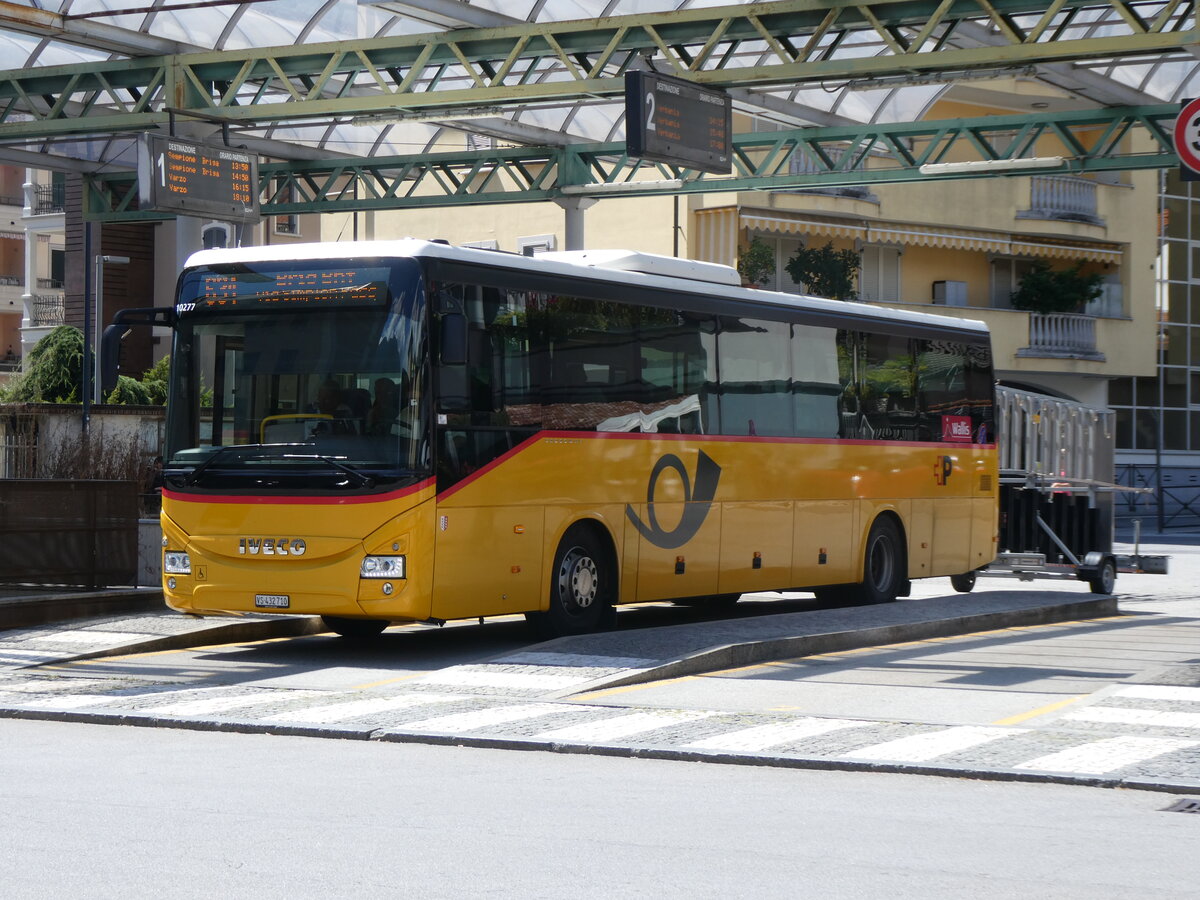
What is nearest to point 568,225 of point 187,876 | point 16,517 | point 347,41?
point 347,41

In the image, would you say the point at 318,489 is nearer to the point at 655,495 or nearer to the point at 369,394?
the point at 369,394

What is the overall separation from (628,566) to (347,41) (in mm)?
11155

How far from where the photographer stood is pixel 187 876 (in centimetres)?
696

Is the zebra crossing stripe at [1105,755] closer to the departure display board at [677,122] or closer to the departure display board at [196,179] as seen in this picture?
the departure display board at [677,122]

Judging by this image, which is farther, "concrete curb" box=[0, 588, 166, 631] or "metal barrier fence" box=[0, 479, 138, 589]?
"metal barrier fence" box=[0, 479, 138, 589]

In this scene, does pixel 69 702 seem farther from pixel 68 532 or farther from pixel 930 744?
pixel 68 532

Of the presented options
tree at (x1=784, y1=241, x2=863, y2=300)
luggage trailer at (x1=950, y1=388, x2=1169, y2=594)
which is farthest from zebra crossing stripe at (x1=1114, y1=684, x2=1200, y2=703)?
tree at (x1=784, y1=241, x2=863, y2=300)

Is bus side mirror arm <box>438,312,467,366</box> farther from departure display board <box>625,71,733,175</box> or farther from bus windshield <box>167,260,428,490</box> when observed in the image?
departure display board <box>625,71,733,175</box>

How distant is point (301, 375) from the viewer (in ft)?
49.4

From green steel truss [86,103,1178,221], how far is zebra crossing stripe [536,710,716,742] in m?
12.8

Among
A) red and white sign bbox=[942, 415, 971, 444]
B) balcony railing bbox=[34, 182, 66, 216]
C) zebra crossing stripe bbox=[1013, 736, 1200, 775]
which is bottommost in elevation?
zebra crossing stripe bbox=[1013, 736, 1200, 775]

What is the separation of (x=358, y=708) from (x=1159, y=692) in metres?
5.30

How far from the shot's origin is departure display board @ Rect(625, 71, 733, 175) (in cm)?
2006

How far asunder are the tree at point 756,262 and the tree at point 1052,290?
1010 cm
